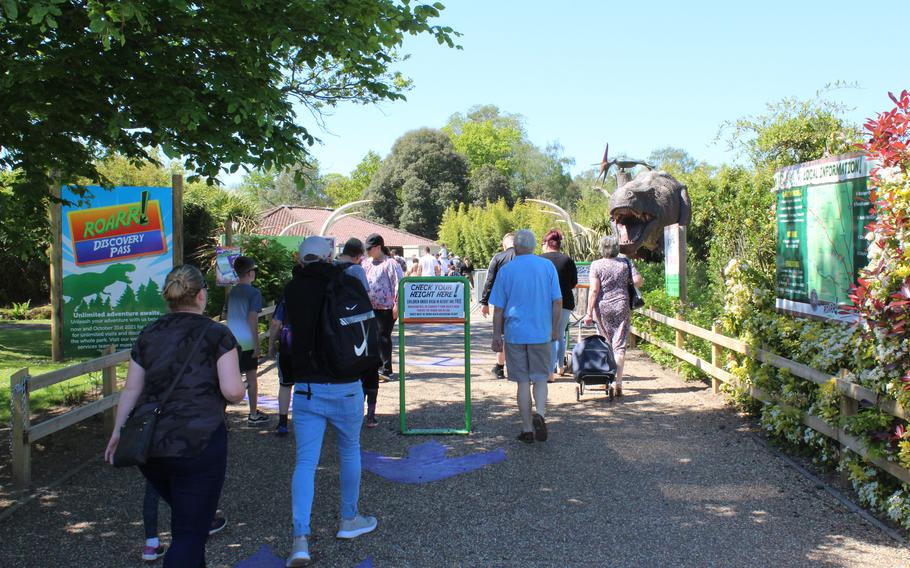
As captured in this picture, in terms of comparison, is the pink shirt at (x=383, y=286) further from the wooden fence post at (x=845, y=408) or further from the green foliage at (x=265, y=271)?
the wooden fence post at (x=845, y=408)

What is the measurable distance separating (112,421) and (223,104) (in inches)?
130

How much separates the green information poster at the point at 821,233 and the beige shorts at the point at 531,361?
7.53 feet

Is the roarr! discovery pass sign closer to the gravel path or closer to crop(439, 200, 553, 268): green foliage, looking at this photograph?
the gravel path

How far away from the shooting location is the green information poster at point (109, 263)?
33.9 ft

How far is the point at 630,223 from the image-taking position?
38.5 feet

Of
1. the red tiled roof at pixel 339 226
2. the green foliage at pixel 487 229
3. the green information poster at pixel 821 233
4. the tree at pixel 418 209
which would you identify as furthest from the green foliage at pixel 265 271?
the tree at pixel 418 209

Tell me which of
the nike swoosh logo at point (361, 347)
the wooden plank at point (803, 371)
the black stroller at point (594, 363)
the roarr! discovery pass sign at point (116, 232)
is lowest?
the black stroller at point (594, 363)

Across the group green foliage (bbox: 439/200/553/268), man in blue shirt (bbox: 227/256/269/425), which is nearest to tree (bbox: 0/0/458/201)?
man in blue shirt (bbox: 227/256/269/425)

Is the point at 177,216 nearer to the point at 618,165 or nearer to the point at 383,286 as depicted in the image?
the point at 383,286

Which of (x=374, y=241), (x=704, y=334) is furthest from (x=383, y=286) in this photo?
(x=704, y=334)

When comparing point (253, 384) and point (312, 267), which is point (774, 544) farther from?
point (253, 384)

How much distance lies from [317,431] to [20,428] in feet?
9.06

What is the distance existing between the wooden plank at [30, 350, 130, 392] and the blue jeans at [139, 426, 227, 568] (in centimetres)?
289

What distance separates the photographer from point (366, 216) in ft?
220
